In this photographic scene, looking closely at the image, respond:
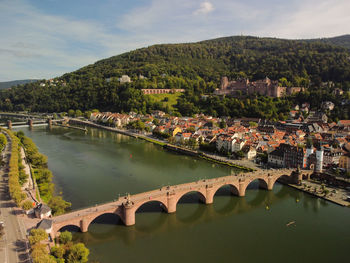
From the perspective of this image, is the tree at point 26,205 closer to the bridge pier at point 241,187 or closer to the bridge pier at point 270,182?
the bridge pier at point 241,187

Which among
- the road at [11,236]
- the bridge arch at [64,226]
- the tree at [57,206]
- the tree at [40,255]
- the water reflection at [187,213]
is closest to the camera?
the tree at [40,255]

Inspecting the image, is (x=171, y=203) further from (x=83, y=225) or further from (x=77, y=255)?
(x=77, y=255)

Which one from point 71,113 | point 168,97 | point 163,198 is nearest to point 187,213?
point 163,198

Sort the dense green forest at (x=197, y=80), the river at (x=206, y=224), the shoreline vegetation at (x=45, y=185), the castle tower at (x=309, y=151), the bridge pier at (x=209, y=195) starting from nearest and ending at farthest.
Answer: the river at (x=206, y=224) → the shoreline vegetation at (x=45, y=185) → the bridge pier at (x=209, y=195) → the castle tower at (x=309, y=151) → the dense green forest at (x=197, y=80)

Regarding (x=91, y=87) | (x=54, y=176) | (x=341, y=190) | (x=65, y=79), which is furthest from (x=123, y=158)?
(x=65, y=79)

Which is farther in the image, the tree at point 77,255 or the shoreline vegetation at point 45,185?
the shoreline vegetation at point 45,185

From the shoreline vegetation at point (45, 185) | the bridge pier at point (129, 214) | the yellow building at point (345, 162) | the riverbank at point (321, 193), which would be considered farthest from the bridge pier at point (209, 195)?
the yellow building at point (345, 162)

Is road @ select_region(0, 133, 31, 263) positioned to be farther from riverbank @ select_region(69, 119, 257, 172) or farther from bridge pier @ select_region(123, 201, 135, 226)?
riverbank @ select_region(69, 119, 257, 172)
